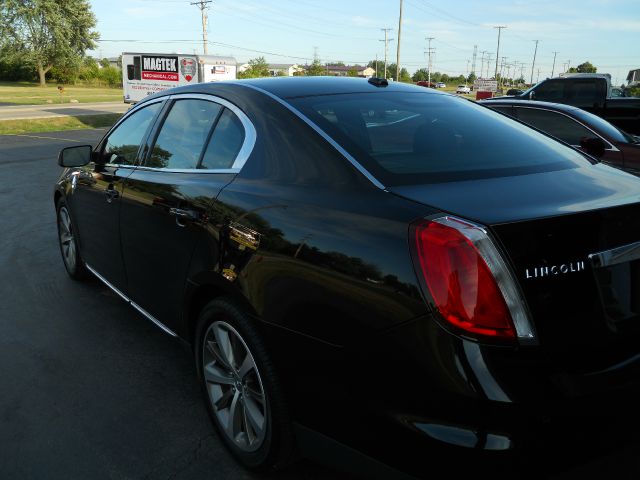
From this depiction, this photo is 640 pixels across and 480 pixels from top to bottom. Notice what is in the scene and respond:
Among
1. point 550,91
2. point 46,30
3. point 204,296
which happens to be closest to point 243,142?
point 204,296

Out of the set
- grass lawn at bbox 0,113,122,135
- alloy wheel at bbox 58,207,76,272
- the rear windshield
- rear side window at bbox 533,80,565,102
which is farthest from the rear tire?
grass lawn at bbox 0,113,122,135

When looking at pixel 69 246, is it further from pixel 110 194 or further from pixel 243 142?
pixel 243 142

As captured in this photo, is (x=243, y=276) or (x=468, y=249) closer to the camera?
(x=468, y=249)

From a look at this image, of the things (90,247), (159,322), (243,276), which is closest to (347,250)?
(243,276)

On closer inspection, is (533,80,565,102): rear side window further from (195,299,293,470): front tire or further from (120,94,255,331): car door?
(195,299,293,470): front tire

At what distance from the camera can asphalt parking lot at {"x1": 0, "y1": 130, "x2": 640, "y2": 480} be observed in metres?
2.55

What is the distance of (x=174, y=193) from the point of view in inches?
115

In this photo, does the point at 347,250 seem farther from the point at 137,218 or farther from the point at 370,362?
the point at 137,218

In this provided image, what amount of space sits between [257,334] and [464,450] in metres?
0.95

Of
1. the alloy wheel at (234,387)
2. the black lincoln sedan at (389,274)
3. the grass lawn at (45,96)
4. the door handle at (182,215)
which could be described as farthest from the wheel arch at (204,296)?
the grass lawn at (45,96)

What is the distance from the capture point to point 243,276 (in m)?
2.33

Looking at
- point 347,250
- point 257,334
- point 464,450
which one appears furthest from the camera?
point 257,334

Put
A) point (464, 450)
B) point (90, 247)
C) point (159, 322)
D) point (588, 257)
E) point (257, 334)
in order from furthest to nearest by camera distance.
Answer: point (90, 247) → point (159, 322) → point (257, 334) → point (588, 257) → point (464, 450)

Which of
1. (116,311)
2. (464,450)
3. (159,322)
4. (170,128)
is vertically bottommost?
(116,311)
